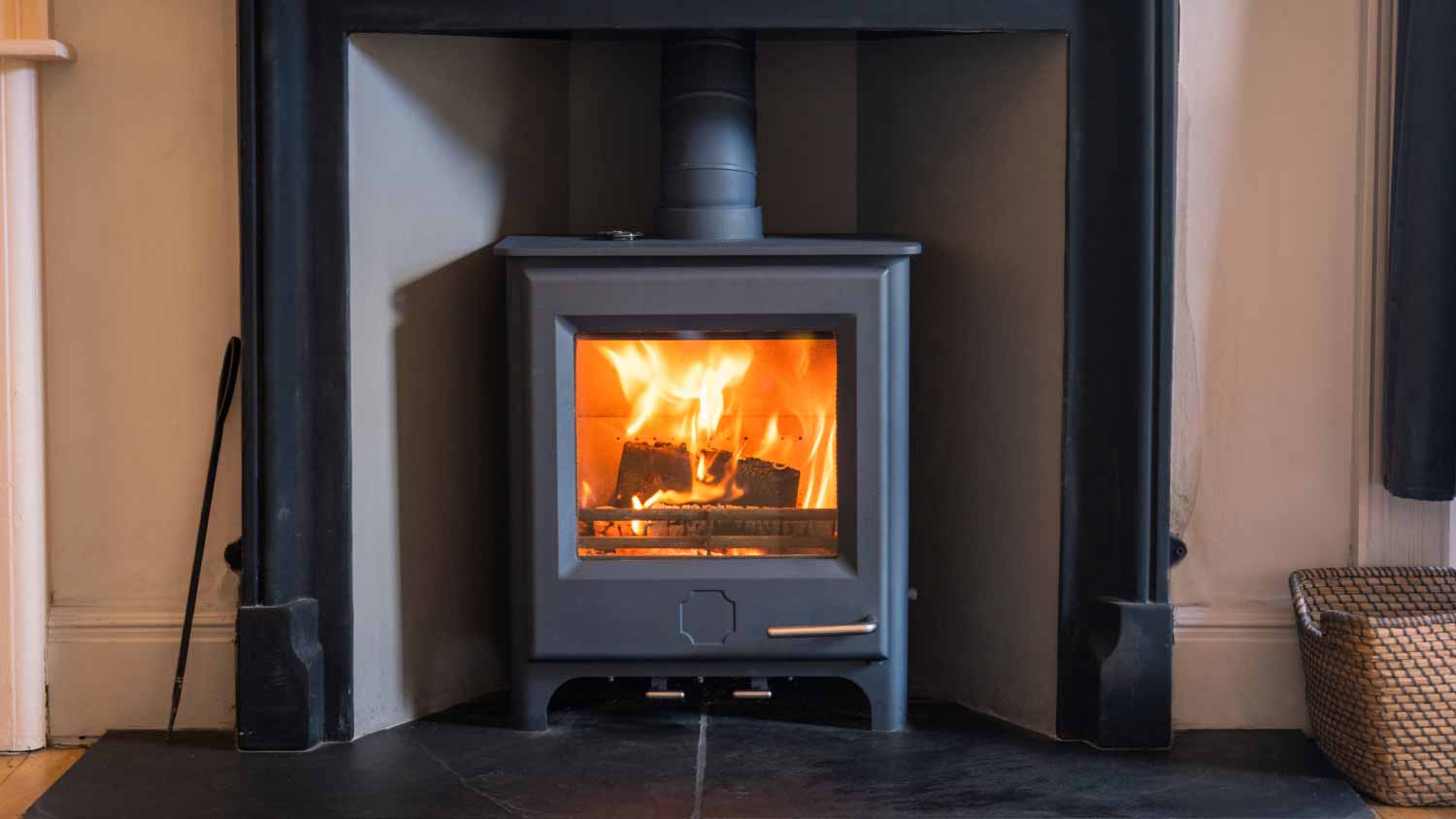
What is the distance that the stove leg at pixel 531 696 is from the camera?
7.40ft

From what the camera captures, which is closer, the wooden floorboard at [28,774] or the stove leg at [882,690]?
the wooden floorboard at [28,774]

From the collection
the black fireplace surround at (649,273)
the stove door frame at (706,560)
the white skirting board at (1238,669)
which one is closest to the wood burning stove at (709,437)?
the stove door frame at (706,560)

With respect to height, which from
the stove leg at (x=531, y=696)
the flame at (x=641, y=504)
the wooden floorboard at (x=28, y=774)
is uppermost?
the flame at (x=641, y=504)

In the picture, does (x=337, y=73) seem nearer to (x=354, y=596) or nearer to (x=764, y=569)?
(x=354, y=596)

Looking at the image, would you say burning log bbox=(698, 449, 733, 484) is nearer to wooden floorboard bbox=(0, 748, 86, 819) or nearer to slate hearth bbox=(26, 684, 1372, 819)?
slate hearth bbox=(26, 684, 1372, 819)

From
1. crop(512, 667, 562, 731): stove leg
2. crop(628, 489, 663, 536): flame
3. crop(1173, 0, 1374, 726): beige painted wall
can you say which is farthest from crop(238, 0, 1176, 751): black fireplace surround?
crop(628, 489, 663, 536): flame

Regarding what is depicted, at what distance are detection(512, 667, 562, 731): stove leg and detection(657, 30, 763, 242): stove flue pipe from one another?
2.24ft

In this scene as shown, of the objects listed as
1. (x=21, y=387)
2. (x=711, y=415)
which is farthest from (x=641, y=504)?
(x=21, y=387)

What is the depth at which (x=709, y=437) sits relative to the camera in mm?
2297

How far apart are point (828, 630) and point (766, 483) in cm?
25

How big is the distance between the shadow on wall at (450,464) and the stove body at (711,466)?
0.17 m

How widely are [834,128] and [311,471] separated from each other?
1.04 meters

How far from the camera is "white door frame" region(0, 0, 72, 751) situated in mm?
2209

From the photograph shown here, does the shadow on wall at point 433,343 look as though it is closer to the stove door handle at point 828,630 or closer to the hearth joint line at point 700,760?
the hearth joint line at point 700,760
